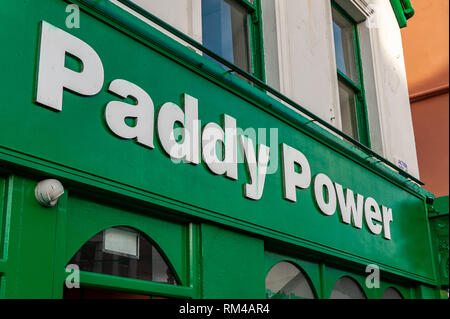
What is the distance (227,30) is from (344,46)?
279 cm

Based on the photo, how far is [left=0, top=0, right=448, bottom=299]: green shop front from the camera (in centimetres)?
339

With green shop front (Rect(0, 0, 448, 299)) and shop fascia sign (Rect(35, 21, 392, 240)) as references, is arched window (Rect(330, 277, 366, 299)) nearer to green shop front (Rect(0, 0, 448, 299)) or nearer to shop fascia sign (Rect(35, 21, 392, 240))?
green shop front (Rect(0, 0, 448, 299))

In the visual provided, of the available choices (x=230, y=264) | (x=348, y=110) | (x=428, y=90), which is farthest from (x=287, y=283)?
(x=428, y=90)

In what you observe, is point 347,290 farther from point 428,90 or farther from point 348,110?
point 428,90

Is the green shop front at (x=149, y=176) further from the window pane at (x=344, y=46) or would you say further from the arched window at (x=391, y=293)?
the window pane at (x=344, y=46)

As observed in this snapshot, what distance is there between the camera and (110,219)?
12.9 ft

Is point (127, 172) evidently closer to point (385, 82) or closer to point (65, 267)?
point (65, 267)

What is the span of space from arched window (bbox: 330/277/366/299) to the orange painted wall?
3453 millimetres

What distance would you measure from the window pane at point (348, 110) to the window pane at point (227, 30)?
6.75ft

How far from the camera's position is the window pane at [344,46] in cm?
805

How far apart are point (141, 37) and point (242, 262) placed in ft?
6.22

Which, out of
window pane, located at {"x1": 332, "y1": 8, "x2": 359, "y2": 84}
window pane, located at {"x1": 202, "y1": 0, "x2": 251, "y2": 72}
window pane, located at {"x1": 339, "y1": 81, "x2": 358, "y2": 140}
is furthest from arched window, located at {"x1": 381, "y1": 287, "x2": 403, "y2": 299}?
window pane, located at {"x1": 202, "y1": 0, "x2": 251, "y2": 72}

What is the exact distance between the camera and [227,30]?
19.8 ft

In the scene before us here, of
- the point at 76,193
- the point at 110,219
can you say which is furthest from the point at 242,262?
the point at 76,193
